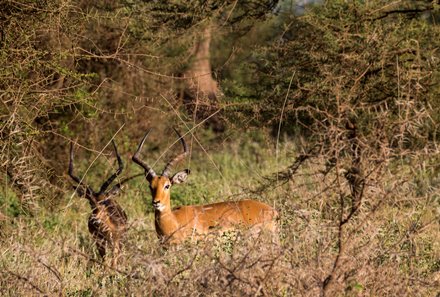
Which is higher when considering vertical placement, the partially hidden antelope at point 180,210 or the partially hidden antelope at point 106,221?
the partially hidden antelope at point 106,221

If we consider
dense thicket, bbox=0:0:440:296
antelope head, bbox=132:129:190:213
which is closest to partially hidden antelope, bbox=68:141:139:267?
dense thicket, bbox=0:0:440:296

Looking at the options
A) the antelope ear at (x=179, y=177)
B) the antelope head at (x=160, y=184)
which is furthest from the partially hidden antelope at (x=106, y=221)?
the antelope ear at (x=179, y=177)

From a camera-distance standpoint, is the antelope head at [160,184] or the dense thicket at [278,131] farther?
the antelope head at [160,184]

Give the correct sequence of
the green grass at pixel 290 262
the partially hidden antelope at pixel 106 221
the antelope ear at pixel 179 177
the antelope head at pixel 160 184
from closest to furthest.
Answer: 1. the green grass at pixel 290 262
2. the partially hidden antelope at pixel 106 221
3. the antelope head at pixel 160 184
4. the antelope ear at pixel 179 177

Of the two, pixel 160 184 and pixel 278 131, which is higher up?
pixel 278 131

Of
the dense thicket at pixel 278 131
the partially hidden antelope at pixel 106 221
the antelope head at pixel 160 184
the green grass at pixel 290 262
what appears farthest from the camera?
the antelope head at pixel 160 184

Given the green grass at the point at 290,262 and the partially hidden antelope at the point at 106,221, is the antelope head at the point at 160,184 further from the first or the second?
the green grass at the point at 290,262

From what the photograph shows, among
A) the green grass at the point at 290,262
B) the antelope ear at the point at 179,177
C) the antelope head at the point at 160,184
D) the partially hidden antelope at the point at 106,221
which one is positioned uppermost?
the green grass at the point at 290,262

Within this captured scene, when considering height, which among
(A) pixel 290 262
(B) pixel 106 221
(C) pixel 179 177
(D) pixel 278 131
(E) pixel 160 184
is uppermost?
(A) pixel 290 262

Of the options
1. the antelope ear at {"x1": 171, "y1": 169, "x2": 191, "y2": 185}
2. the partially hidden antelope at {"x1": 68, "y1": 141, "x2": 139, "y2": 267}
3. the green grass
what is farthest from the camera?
the antelope ear at {"x1": 171, "y1": 169, "x2": 191, "y2": 185}

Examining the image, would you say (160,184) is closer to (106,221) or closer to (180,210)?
(180,210)

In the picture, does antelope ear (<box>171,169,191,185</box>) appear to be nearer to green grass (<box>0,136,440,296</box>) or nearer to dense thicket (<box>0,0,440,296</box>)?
dense thicket (<box>0,0,440,296</box>)

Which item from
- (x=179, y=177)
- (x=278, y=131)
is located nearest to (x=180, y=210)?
(x=179, y=177)

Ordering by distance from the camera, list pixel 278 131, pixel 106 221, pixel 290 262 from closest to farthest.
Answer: pixel 290 262 → pixel 278 131 → pixel 106 221
